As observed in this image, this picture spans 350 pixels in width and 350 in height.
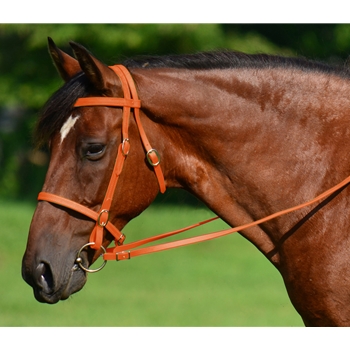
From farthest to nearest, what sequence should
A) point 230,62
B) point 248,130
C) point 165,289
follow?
1. point 165,289
2. point 230,62
3. point 248,130

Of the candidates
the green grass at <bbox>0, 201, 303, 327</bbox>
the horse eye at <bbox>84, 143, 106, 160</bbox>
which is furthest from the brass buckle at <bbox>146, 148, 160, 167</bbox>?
the green grass at <bbox>0, 201, 303, 327</bbox>

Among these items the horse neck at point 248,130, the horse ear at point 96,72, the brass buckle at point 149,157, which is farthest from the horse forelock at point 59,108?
the brass buckle at point 149,157

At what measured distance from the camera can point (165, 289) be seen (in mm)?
12047

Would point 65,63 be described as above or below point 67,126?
above

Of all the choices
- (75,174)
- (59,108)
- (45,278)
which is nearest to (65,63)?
(59,108)

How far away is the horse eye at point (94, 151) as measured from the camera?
362 centimetres

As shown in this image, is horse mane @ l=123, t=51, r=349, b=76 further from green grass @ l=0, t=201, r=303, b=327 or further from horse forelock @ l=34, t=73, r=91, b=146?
green grass @ l=0, t=201, r=303, b=327

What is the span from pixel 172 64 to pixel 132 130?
2.01ft

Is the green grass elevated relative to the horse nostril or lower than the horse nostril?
lower

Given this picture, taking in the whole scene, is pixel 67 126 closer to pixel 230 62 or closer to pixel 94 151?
pixel 94 151

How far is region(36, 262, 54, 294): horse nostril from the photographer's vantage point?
11.7 ft

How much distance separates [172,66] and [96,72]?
24.3 inches

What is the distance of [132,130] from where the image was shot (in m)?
3.74

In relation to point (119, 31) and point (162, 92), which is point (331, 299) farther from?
point (119, 31)
